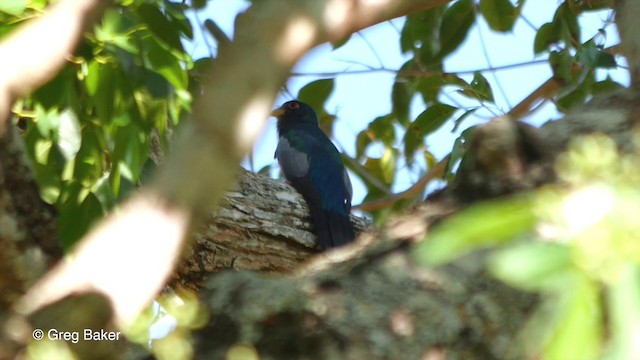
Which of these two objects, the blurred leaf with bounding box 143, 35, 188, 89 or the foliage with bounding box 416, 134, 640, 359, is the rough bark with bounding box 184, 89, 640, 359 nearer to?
the foliage with bounding box 416, 134, 640, 359

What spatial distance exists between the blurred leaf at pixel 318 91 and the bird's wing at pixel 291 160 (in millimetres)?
2053

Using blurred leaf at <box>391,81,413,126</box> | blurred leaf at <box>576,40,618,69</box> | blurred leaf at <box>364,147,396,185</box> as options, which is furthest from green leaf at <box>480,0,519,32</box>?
blurred leaf at <box>364,147,396,185</box>

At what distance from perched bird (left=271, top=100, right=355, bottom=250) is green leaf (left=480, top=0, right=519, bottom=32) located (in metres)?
1.26

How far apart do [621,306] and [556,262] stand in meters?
0.07

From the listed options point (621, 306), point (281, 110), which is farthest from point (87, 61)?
point (281, 110)

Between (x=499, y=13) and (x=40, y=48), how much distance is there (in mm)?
3573

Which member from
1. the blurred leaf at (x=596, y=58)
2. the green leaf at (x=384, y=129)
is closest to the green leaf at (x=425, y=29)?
the green leaf at (x=384, y=129)

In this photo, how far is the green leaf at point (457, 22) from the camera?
506 cm

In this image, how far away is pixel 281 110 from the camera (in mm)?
9773

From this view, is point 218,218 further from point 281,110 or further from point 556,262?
point 281,110

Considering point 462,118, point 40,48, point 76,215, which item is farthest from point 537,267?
point 462,118

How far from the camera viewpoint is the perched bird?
538 cm

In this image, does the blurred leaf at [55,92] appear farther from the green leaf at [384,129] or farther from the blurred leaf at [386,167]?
the blurred leaf at [386,167]

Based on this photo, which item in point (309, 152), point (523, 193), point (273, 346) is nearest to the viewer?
point (273, 346)
